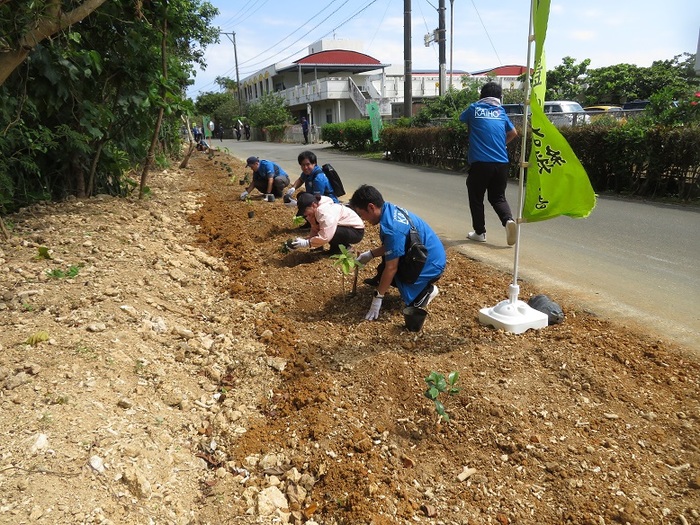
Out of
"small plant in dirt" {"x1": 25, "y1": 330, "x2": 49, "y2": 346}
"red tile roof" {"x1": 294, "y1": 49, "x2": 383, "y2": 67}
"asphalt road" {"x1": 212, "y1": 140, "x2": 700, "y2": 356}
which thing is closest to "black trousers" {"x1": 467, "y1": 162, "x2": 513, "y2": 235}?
"asphalt road" {"x1": 212, "y1": 140, "x2": 700, "y2": 356}

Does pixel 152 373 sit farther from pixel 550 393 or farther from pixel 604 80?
pixel 604 80

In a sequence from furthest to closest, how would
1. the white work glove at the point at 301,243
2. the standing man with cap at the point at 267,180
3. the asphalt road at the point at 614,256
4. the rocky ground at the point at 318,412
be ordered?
the standing man with cap at the point at 267,180 → the white work glove at the point at 301,243 → the asphalt road at the point at 614,256 → the rocky ground at the point at 318,412

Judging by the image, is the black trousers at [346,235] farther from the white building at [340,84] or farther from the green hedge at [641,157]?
the white building at [340,84]

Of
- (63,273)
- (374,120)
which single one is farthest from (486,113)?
(374,120)

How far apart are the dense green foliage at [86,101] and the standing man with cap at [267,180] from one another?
2.02m

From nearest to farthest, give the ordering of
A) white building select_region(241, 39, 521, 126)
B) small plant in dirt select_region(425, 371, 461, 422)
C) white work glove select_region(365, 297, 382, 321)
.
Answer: small plant in dirt select_region(425, 371, 461, 422) → white work glove select_region(365, 297, 382, 321) → white building select_region(241, 39, 521, 126)

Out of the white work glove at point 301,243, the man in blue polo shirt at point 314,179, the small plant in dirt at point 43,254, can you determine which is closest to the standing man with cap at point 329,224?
the white work glove at point 301,243

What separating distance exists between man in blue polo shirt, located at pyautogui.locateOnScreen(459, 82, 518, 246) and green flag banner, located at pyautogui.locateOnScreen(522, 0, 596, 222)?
8.08ft

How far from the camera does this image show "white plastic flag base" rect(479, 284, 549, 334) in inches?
142

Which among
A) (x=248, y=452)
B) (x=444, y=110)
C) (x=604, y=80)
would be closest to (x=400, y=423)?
(x=248, y=452)

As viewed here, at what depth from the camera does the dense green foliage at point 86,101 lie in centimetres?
590

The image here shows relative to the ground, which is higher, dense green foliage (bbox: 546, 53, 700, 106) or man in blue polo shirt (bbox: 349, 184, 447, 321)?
dense green foliage (bbox: 546, 53, 700, 106)

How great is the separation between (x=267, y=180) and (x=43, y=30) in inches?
219

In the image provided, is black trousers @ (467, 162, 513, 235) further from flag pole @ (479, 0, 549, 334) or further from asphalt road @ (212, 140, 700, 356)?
flag pole @ (479, 0, 549, 334)
